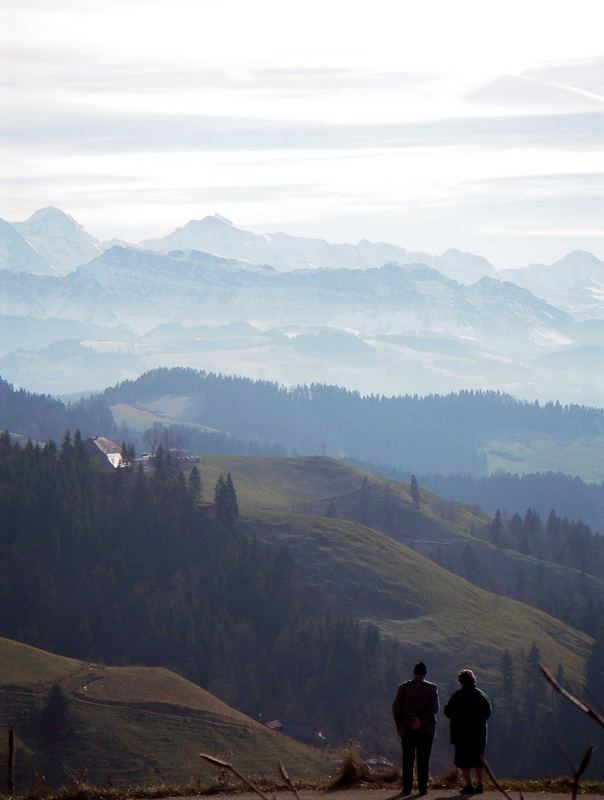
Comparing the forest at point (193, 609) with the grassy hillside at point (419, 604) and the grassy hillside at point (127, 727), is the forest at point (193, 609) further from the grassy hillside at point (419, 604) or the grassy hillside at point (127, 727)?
the grassy hillside at point (127, 727)

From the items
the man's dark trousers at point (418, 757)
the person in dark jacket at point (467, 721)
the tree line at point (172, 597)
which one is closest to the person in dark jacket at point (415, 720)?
the man's dark trousers at point (418, 757)

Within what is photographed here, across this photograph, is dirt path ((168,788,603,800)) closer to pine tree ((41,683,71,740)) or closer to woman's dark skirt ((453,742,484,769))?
woman's dark skirt ((453,742,484,769))

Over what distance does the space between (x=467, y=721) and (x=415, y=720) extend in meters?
1.28

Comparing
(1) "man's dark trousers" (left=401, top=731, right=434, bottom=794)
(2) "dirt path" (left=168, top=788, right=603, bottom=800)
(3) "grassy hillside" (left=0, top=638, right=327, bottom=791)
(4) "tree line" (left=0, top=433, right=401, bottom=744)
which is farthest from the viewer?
(4) "tree line" (left=0, top=433, right=401, bottom=744)

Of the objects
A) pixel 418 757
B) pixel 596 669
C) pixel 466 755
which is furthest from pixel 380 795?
pixel 596 669

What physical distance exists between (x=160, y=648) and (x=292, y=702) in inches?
796

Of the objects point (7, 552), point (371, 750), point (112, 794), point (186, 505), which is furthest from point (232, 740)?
point (186, 505)

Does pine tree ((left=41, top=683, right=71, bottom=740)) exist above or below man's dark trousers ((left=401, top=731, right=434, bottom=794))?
below

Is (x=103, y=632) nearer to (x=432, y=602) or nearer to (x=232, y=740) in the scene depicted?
(x=432, y=602)

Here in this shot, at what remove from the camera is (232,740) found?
9819 centimetres

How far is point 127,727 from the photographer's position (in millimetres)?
95500

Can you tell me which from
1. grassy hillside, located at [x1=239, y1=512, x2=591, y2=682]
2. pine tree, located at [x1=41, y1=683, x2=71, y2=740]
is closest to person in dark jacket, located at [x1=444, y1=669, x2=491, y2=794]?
pine tree, located at [x1=41, y1=683, x2=71, y2=740]

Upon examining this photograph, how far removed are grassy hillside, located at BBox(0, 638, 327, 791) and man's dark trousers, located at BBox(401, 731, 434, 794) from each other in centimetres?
5220

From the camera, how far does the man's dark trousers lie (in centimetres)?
2744
